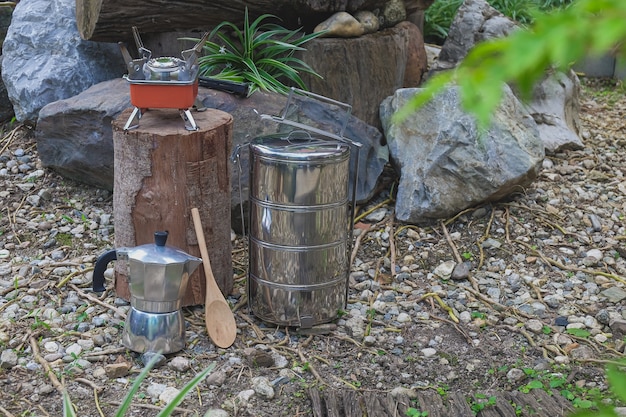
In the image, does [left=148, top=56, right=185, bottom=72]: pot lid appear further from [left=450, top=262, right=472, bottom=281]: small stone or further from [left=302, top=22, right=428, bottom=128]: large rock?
[left=450, top=262, right=472, bottom=281]: small stone

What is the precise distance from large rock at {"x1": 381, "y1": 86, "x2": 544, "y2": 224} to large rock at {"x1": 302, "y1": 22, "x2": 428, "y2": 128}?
0.42 metres

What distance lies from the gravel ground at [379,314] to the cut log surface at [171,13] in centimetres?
88

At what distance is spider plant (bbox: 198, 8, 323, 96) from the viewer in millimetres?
4215

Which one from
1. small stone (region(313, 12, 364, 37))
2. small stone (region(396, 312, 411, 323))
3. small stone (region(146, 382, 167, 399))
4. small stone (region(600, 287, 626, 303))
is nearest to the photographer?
small stone (region(146, 382, 167, 399))

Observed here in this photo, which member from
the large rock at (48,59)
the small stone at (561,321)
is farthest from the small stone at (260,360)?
the large rock at (48,59)

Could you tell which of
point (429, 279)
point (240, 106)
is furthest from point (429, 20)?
point (429, 279)

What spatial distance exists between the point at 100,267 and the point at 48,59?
2.20m

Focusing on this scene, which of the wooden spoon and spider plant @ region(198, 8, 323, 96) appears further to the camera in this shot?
spider plant @ region(198, 8, 323, 96)

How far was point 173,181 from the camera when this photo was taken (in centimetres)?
302

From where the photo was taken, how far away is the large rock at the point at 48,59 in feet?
15.1

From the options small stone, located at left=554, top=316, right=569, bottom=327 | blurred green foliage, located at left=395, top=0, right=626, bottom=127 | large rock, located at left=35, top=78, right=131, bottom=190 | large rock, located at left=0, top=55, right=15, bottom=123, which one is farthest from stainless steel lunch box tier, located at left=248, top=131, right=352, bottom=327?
large rock, located at left=0, top=55, right=15, bottom=123

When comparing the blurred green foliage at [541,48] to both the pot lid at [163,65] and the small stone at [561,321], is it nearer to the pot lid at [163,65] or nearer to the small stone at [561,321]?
the pot lid at [163,65]

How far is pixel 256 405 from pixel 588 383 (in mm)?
1177

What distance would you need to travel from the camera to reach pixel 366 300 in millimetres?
3420
